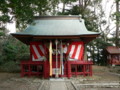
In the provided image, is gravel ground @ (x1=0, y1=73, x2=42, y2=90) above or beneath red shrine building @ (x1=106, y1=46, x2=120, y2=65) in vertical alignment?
above

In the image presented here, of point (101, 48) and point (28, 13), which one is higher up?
point (28, 13)

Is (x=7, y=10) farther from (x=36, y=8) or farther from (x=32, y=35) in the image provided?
(x=32, y=35)

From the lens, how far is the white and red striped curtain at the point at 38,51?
14055mm

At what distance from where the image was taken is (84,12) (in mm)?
22828

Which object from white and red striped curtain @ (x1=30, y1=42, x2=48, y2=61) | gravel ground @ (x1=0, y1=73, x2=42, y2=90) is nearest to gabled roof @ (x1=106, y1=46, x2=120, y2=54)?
white and red striped curtain @ (x1=30, y1=42, x2=48, y2=61)

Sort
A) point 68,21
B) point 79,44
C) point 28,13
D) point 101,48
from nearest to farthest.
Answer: point 28,13, point 79,44, point 68,21, point 101,48

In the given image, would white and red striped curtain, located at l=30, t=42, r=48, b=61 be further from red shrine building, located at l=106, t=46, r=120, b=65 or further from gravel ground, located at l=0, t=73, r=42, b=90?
red shrine building, located at l=106, t=46, r=120, b=65

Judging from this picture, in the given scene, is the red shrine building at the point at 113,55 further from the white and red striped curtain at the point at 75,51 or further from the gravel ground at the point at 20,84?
the gravel ground at the point at 20,84

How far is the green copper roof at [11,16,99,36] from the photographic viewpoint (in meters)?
13.4

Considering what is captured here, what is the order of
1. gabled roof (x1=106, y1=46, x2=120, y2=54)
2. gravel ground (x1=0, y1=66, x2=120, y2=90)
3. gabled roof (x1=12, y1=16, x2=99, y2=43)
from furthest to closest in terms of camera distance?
gabled roof (x1=106, y1=46, x2=120, y2=54)
gabled roof (x1=12, y1=16, x2=99, y2=43)
gravel ground (x1=0, y1=66, x2=120, y2=90)

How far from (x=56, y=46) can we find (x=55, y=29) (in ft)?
6.04

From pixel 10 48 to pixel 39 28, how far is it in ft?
33.9

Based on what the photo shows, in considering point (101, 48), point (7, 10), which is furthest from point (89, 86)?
point (101, 48)

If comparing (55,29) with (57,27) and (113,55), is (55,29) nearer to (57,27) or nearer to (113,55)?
(57,27)
